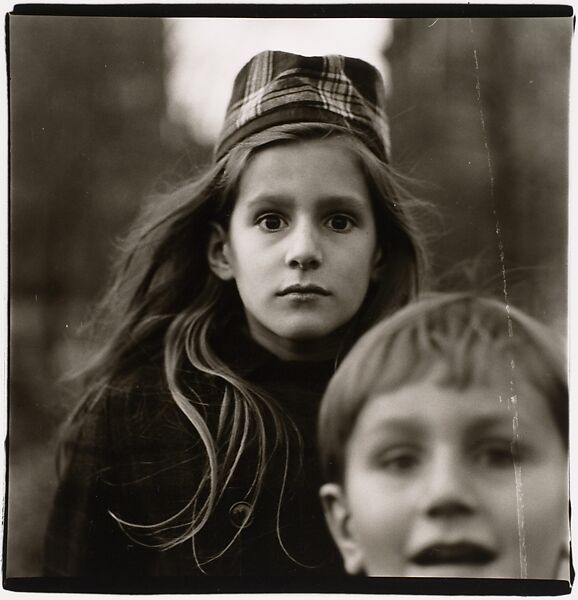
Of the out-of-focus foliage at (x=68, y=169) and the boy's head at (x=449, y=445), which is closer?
the boy's head at (x=449, y=445)

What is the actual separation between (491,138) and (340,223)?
1.09 ft

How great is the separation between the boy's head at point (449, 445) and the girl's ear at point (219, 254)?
0.90 ft

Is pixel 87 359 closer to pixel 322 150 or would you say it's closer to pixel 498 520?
pixel 322 150

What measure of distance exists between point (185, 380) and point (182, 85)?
55cm

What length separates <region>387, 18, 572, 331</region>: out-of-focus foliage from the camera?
1.45 meters

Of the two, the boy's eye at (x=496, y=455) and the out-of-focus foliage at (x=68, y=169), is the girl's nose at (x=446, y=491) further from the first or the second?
the out-of-focus foliage at (x=68, y=169)

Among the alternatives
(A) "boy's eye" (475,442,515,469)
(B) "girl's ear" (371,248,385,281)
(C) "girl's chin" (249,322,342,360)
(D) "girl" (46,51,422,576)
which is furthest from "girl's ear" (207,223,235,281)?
(A) "boy's eye" (475,442,515,469)

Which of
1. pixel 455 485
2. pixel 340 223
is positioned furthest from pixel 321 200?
pixel 455 485

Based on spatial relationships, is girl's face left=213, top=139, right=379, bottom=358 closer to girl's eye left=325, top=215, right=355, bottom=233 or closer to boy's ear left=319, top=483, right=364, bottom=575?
girl's eye left=325, top=215, right=355, bottom=233

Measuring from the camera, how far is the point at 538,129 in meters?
1.46

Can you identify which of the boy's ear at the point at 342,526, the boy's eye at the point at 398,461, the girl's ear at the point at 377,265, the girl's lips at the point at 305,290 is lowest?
the boy's ear at the point at 342,526

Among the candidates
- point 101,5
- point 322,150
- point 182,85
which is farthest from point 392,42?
point 101,5

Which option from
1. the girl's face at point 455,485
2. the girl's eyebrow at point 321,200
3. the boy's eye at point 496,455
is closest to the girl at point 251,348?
the girl's eyebrow at point 321,200

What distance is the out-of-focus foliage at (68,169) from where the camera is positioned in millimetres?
1469
